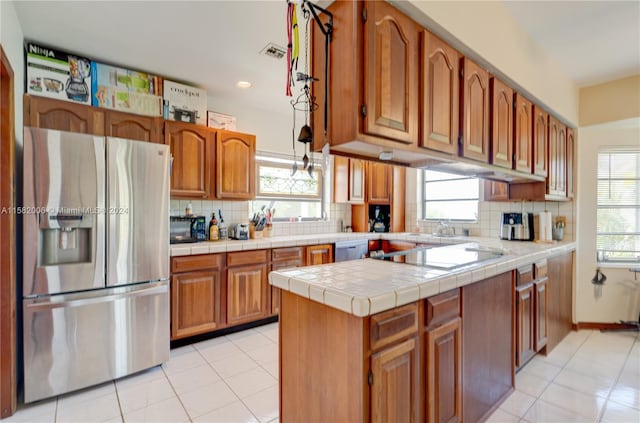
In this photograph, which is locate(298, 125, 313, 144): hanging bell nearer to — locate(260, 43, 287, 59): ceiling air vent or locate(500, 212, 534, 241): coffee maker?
locate(260, 43, 287, 59): ceiling air vent

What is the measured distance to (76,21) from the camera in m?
2.10

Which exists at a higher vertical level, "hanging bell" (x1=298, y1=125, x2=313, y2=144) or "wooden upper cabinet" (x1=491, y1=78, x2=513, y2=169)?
"wooden upper cabinet" (x1=491, y1=78, x2=513, y2=169)

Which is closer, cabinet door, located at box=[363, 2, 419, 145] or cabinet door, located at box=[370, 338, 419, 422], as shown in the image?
cabinet door, located at box=[370, 338, 419, 422]

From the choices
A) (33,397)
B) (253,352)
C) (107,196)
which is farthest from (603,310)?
(33,397)

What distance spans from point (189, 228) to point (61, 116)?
141 cm

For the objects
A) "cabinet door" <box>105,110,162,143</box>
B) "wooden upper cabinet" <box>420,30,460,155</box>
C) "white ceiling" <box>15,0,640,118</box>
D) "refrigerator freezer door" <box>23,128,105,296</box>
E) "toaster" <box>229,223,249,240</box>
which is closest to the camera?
"wooden upper cabinet" <box>420,30,460,155</box>

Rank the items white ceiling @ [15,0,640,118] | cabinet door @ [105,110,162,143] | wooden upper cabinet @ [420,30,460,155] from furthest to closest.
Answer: cabinet door @ [105,110,162,143] < white ceiling @ [15,0,640,118] < wooden upper cabinet @ [420,30,460,155]

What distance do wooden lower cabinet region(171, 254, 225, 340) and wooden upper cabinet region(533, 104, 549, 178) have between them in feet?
9.67

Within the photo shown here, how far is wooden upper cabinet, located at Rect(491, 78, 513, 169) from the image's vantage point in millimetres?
2088

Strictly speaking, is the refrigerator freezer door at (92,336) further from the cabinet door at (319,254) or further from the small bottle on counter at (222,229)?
the cabinet door at (319,254)

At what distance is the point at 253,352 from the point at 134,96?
253cm

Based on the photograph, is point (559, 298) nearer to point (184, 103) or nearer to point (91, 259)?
point (91, 259)

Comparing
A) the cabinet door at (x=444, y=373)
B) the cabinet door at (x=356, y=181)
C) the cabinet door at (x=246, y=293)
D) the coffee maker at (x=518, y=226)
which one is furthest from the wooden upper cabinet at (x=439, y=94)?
the cabinet door at (x=356, y=181)

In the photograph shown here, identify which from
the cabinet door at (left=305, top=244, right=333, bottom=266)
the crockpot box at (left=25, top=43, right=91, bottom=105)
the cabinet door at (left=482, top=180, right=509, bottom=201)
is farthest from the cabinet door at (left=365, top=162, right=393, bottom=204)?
the crockpot box at (left=25, top=43, right=91, bottom=105)
